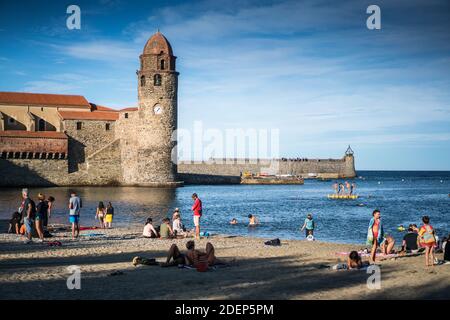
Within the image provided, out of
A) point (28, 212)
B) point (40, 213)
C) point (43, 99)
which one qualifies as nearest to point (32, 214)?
point (28, 212)

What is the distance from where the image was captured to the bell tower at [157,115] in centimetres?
5909

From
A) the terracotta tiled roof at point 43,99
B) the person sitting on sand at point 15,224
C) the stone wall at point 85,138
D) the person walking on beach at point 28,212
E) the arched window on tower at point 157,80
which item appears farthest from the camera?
the terracotta tiled roof at point 43,99

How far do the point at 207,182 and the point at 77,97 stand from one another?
21331 millimetres

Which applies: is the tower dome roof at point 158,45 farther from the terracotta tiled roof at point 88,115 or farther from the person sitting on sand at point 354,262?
the person sitting on sand at point 354,262

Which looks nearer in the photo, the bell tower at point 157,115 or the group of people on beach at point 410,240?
the group of people on beach at point 410,240

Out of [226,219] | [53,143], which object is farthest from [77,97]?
[226,219]

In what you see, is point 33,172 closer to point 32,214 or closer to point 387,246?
point 32,214

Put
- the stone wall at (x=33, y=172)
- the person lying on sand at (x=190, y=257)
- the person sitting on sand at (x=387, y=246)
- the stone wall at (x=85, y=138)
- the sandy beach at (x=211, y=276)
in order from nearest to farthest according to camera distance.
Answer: the sandy beach at (x=211, y=276) → the person lying on sand at (x=190, y=257) → the person sitting on sand at (x=387, y=246) → the stone wall at (x=33, y=172) → the stone wall at (x=85, y=138)

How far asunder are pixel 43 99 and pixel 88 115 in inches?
278

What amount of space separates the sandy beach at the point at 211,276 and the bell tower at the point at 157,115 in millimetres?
42224

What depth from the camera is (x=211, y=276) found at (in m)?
12.2

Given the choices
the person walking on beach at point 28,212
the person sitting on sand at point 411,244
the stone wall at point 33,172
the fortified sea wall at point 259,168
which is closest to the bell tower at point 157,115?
the stone wall at point 33,172

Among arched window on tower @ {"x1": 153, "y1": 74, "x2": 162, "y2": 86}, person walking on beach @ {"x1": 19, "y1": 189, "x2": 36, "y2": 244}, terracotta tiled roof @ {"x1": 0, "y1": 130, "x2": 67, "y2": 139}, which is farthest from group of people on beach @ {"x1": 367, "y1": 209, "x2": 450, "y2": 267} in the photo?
terracotta tiled roof @ {"x1": 0, "y1": 130, "x2": 67, "y2": 139}

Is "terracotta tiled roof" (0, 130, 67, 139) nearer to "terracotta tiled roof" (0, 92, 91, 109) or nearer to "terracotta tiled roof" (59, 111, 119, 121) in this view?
"terracotta tiled roof" (59, 111, 119, 121)
